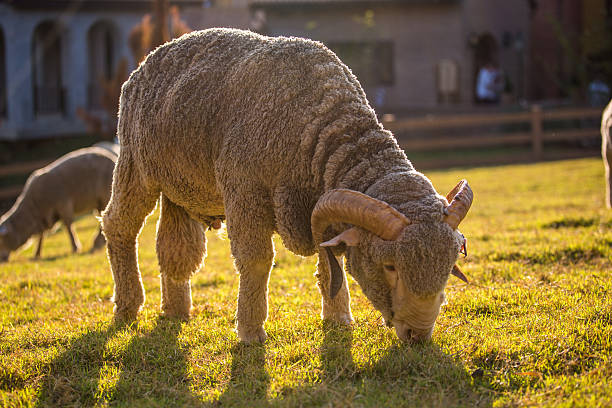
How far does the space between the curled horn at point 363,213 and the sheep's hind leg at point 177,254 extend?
1.93m

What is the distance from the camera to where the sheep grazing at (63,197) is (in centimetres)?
1047

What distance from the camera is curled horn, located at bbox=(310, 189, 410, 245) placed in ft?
11.8

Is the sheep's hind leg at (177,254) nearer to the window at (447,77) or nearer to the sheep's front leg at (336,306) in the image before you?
the sheep's front leg at (336,306)

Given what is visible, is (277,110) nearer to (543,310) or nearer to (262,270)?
(262,270)

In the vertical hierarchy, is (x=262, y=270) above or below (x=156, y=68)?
below

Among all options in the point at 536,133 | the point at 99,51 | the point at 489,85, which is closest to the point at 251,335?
the point at 536,133

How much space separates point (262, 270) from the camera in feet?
14.5

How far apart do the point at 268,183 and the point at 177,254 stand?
1.45 m

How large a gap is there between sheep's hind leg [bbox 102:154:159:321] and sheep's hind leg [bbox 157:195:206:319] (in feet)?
0.56

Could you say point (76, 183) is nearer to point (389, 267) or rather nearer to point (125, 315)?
point (125, 315)

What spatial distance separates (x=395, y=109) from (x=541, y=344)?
2089 centimetres

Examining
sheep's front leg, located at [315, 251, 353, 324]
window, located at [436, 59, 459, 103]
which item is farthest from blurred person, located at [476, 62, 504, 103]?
sheep's front leg, located at [315, 251, 353, 324]

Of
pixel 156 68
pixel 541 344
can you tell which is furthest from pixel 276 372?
pixel 156 68

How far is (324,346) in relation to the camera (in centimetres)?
425
